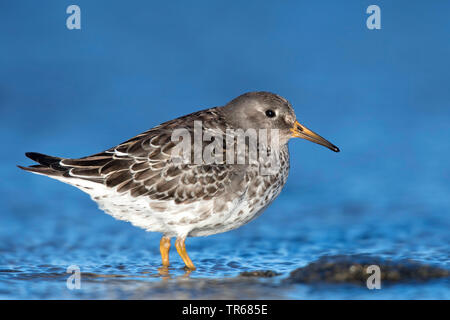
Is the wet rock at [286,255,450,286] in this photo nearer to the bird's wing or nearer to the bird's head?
the bird's wing

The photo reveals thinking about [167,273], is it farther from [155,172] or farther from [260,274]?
[155,172]

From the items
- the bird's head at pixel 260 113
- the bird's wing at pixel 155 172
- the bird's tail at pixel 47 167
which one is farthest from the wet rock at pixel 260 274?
the bird's tail at pixel 47 167

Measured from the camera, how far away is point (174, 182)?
8719 mm

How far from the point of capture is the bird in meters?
8.68

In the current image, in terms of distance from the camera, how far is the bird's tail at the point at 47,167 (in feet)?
29.7

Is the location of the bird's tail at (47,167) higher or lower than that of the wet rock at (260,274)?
higher

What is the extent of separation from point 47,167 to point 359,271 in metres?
4.28

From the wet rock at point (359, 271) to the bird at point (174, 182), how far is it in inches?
42.3

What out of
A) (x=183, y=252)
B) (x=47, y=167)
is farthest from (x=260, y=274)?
(x=47, y=167)

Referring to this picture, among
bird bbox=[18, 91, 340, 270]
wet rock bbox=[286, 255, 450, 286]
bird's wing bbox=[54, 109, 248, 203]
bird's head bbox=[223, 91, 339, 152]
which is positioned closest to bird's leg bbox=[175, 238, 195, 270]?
bird bbox=[18, 91, 340, 270]

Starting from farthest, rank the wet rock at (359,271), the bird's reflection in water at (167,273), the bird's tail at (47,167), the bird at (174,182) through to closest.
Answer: the bird's tail at (47,167) < the bird's reflection in water at (167,273) < the bird at (174,182) < the wet rock at (359,271)

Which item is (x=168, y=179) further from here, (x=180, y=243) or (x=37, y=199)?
(x=37, y=199)

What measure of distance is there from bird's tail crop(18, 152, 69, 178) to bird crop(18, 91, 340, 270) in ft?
0.04

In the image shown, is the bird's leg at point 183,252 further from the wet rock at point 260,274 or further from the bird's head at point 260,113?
the bird's head at point 260,113
